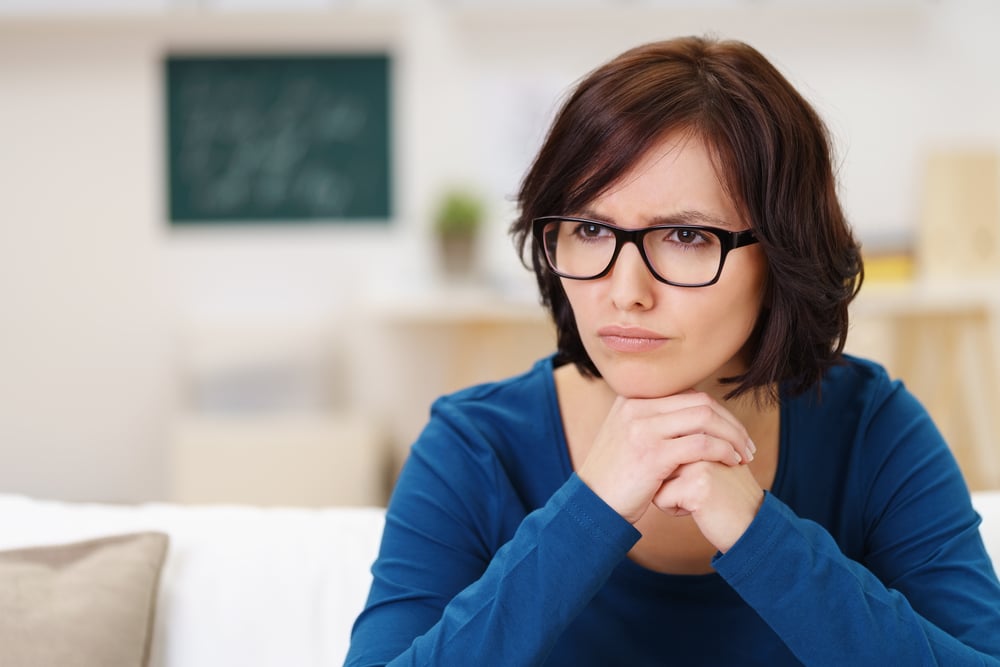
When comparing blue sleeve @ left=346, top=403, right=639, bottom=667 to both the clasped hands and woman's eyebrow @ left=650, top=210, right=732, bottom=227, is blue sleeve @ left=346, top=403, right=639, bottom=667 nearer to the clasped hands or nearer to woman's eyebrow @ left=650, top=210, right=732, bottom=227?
the clasped hands

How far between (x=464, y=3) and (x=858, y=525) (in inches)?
133

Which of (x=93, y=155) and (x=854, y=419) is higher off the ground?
(x=93, y=155)

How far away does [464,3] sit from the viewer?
13.9ft

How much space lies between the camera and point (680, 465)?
41.1 inches

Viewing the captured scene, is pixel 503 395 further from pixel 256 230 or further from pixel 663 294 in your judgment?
pixel 256 230

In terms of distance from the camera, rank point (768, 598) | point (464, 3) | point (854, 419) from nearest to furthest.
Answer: point (768, 598) → point (854, 419) → point (464, 3)

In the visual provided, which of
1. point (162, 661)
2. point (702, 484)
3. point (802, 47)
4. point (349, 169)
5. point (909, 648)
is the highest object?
point (802, 47)

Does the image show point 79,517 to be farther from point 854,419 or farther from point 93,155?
point 93,155

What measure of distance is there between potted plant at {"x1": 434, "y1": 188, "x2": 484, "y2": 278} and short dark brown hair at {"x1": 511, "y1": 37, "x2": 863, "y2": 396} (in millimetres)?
3094

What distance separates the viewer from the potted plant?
424 cm

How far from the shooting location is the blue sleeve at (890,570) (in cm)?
99

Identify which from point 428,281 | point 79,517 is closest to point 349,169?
point 428,281

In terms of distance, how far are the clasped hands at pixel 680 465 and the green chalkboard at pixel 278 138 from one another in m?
3.41

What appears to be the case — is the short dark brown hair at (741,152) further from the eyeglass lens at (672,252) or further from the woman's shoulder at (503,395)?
the woman's shoulder at (503,395)
